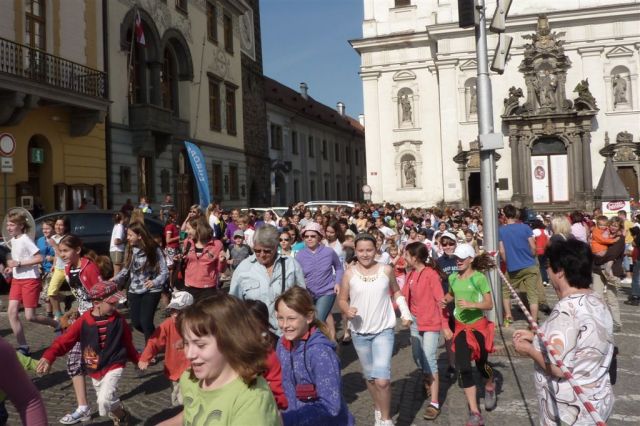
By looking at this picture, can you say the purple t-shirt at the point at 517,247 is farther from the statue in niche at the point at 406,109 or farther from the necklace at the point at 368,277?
the statue in niche at the point at 406,109

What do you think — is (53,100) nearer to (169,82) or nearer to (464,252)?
(169,82)

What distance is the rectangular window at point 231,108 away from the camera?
1252 inches

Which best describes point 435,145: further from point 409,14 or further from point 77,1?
point 77,1

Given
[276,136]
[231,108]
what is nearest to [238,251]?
[231,108]

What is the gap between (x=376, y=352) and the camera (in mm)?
5242

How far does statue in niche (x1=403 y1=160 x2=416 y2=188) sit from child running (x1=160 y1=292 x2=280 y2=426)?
37.8m

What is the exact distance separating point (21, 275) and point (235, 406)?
6.62 m

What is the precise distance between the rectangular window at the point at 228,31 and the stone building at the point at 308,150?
7265 millimetres

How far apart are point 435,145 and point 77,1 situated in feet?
80.3

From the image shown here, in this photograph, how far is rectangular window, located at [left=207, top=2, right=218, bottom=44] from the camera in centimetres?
2986

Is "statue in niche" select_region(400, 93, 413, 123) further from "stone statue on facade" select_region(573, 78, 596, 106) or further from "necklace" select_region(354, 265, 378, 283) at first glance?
"necklace" select_region(354, 265, 378, 283)

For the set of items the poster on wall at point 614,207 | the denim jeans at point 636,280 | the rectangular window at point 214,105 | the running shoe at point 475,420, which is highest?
the rectangular window at point 214,105

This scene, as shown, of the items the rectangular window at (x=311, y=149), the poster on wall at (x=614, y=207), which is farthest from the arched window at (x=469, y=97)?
the poster on wall at (x=614, y=207)

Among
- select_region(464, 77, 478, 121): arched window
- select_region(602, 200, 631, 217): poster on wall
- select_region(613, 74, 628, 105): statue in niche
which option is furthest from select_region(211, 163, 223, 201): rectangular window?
select_region(613, 74, 628, 105): statue in niche
